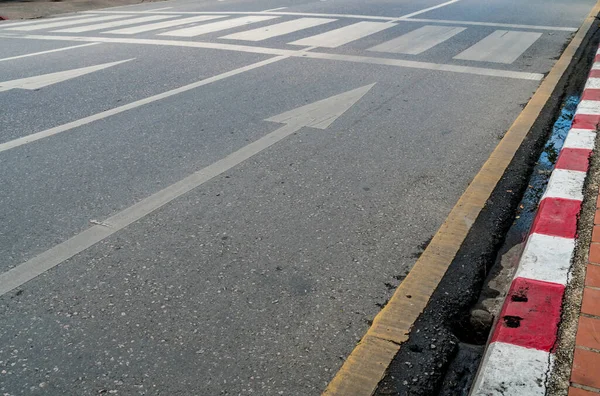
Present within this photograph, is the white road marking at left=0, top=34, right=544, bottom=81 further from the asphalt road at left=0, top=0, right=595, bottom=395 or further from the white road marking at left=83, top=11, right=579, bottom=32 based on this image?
the white road marking at left=83, top=11, right=579, bottom=32

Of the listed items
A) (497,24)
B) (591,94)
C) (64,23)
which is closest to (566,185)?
(591,94)

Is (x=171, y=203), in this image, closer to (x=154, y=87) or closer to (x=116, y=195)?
(x=116, y=195)

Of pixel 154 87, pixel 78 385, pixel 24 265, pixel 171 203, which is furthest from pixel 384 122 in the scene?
pixel 78 385

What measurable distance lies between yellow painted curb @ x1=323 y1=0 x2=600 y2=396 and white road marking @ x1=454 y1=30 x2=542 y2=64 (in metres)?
3.39

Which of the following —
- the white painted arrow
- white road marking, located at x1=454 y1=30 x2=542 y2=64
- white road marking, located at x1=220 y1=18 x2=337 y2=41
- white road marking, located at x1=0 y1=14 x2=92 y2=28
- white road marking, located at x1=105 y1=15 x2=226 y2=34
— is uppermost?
white road marking, located at x1=0 y1=14 x2=92 y2=28

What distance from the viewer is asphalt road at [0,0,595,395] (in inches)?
97.4

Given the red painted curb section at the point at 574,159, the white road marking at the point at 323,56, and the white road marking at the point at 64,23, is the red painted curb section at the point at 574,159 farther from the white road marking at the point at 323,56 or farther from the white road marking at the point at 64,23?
the white road marking at the point at 64,23

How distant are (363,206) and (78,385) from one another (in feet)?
6.83

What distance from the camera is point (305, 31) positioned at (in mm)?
10453

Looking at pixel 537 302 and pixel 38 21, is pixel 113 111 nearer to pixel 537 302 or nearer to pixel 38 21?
pixel 537 302

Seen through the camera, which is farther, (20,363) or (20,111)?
(20,111)

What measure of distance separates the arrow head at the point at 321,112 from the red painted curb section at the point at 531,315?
2.93 m

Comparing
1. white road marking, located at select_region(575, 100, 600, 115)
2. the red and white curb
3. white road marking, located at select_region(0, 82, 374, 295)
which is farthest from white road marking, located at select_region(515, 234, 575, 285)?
white road marking, located at select_region(575, 100, 600, 115)

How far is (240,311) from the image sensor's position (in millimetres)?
2711
